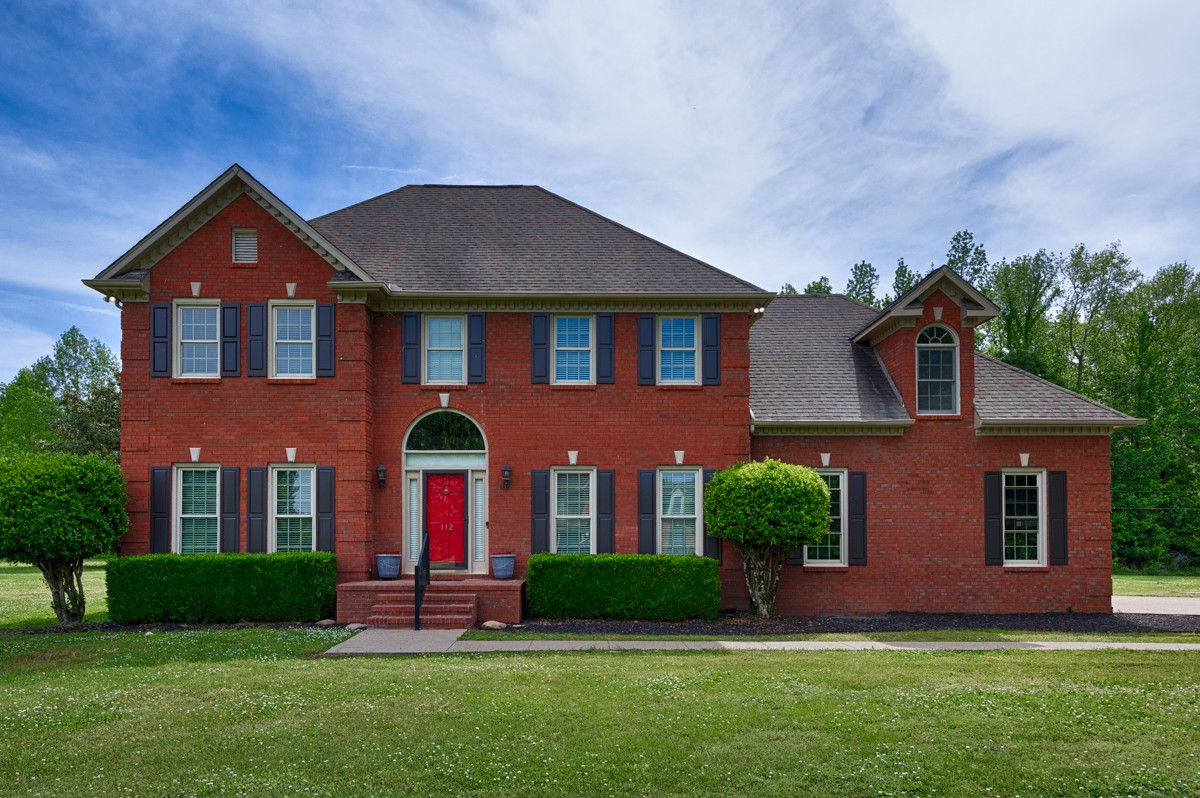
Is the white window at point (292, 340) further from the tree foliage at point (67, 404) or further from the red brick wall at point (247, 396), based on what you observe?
the tree foliage at point (67, 404)

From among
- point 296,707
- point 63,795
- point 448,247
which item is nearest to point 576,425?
point 448,247

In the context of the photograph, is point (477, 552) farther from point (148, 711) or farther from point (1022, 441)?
point (1022, 441)

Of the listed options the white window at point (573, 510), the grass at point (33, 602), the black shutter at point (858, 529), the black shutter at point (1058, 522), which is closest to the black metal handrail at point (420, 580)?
the white window at point (573, 510)

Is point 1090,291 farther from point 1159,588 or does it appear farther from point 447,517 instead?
point 447,517

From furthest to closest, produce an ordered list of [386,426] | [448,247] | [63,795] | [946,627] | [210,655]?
1. [448,247]
2. [386,426]
3. [946,627]
4. [210,655]
5. [63,795]

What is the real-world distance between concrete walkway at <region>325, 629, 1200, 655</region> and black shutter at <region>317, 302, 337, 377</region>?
535 cm

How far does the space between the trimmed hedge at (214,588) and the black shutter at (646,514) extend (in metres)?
6.09

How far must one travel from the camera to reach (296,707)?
8.32 meters

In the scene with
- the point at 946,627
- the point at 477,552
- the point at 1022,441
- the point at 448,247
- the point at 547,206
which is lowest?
the point at 946,627

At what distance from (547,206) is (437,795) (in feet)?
50.6

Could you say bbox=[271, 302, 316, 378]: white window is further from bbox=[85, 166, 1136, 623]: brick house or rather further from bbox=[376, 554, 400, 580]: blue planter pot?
bbox=[376, 554, 400, 580]: blue planter pot

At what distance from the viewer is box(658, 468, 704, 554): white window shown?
54.7 feet

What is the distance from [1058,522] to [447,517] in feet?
40.9

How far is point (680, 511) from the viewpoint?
54.9 ft
